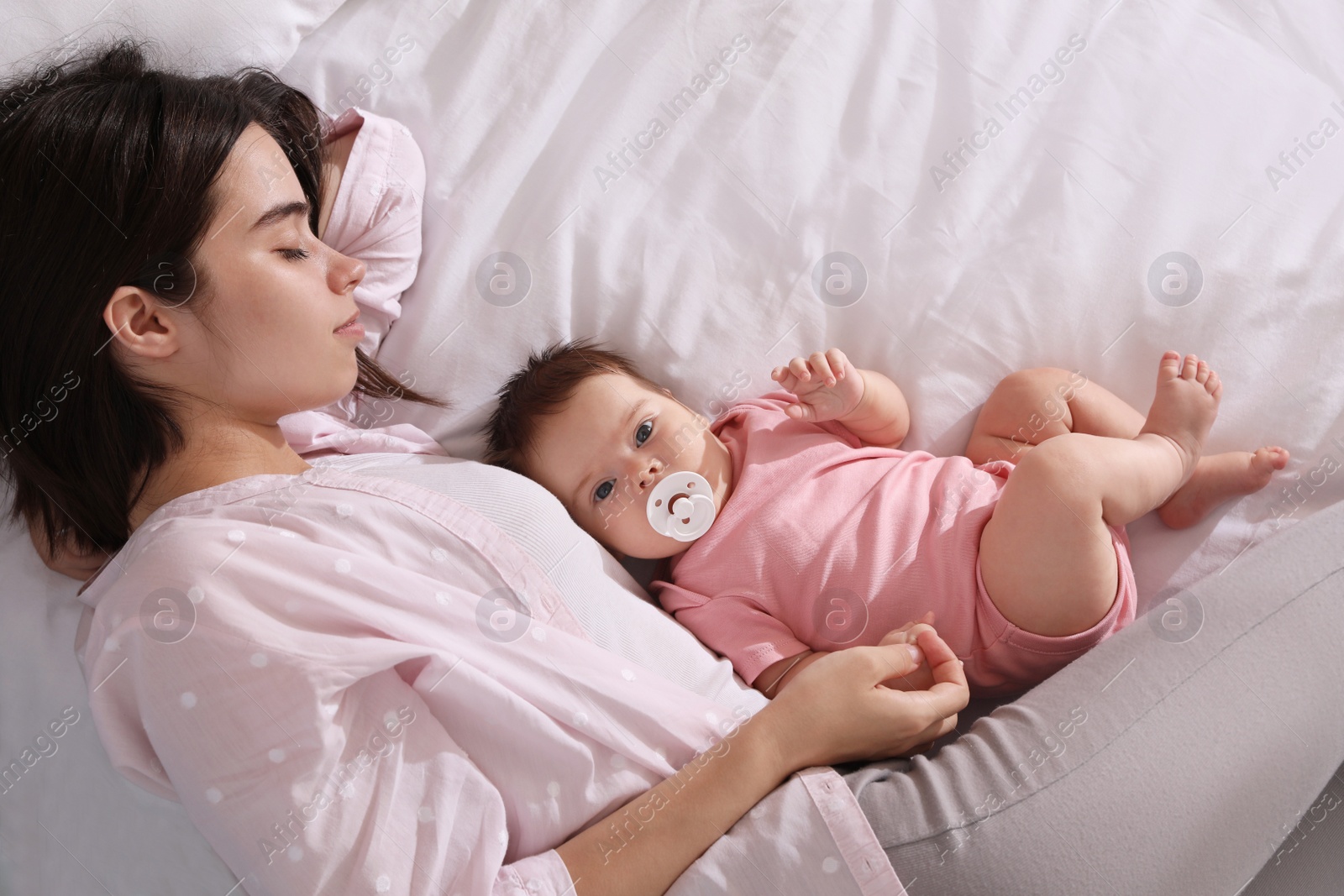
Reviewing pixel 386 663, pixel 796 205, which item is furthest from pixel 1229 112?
pixel 386 663

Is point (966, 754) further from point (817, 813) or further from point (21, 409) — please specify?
point (21, 409)

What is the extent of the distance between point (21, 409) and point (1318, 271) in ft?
5.36

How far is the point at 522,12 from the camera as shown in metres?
1.50

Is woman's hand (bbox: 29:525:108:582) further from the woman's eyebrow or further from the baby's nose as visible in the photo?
the baby's nose

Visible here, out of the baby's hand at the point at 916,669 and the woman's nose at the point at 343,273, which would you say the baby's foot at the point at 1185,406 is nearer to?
the baby's hand at the point at 916,669

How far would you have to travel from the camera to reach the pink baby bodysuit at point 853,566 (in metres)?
1.15

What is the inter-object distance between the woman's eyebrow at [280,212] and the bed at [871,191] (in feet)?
0.95

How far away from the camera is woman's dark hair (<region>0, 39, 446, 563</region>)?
3.38ft

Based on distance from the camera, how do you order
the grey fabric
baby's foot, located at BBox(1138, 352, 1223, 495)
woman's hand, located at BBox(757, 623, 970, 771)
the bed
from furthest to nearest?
the bed
baby's foot, located at BBox(1138, 352, 1223, 495)
woman's hand, located at BBox(757, 623, 970, 771)
the grey fabric

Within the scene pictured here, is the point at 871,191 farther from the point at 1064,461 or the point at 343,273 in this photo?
the point at 343,273

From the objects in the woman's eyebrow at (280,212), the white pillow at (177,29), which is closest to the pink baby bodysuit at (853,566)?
the woman's eyebrow at (280,212)

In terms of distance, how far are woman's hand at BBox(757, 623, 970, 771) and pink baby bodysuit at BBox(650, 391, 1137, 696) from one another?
0.11m

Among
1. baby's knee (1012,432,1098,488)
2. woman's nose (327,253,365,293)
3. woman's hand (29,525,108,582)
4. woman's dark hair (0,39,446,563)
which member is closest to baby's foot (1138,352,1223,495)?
baby's knee (1012,432,1098,488)

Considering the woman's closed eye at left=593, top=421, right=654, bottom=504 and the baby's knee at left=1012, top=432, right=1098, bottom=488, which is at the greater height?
the baby's knee at left=1012, top=432, right=1098, bottom=488
